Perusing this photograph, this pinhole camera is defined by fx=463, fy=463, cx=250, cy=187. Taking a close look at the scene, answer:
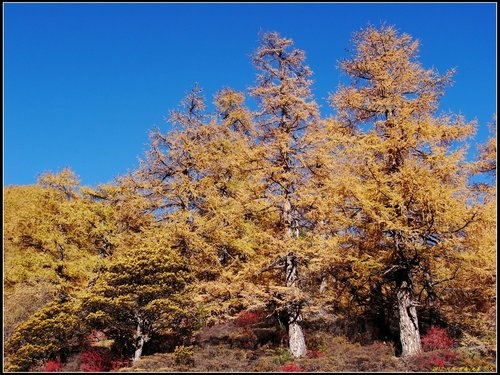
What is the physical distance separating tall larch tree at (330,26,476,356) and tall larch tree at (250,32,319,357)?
4.69 ft

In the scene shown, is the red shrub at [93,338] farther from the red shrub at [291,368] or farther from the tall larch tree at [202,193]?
the red shrub at [291,368]

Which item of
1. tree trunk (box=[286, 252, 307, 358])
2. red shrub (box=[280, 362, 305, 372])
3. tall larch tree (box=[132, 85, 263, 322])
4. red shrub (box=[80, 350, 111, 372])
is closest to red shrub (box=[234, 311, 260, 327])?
tall larch tree (box=[132, 85, 263, 322])

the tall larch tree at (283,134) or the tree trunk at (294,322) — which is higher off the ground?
the tall larch tree at (283,134)

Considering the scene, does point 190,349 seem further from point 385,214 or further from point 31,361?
point 385,214

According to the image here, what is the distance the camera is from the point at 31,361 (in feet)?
48.7

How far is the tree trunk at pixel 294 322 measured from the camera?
15203mm

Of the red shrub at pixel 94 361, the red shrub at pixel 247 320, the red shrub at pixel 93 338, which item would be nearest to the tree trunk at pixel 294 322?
the red shrub at pixel 247 320

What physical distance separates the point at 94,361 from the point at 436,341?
36.6ft

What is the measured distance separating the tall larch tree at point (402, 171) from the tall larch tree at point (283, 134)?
1.43 metres

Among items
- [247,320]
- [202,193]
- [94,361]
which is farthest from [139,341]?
[202,193]

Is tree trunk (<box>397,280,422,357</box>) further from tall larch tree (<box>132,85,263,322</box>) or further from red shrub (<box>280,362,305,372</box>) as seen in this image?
tall larch tree (<box>132,85,263,322</box>)

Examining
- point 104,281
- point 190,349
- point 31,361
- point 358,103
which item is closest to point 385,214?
point 358,103

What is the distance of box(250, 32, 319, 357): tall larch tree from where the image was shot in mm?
16547

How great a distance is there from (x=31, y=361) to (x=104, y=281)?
3.29 m
